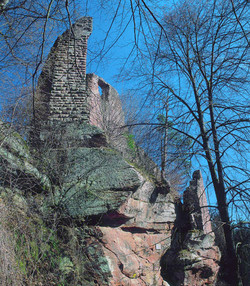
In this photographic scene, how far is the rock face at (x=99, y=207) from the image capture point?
217 inches

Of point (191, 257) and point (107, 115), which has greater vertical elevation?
point (107, 115)

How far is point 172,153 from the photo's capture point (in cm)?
575

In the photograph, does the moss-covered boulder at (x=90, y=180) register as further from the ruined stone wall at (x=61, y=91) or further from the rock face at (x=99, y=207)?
the ruined stone wall at (x=61, y=91)

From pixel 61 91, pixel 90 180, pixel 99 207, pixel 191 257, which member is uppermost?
pixel 61 91

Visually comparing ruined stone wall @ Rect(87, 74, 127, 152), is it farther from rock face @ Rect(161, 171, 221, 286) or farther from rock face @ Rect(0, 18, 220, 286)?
rock face @ Rect(161, 171, 221, 286)

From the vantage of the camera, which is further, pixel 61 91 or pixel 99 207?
pixel 61 91

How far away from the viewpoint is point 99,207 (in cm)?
612

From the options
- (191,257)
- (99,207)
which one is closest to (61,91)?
(99,207)

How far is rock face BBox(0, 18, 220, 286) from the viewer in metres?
5.51

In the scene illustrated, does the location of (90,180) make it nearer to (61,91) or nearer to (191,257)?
(191,257)

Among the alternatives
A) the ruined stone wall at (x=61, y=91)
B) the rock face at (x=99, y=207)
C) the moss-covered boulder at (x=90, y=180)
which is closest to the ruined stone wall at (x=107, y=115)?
the ruined stone wall at (x=61, y=91)

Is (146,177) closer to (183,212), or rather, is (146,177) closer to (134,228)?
(134,228)

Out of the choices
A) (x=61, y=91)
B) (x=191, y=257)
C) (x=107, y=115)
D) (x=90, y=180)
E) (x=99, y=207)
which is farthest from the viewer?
(x=107, y=115)

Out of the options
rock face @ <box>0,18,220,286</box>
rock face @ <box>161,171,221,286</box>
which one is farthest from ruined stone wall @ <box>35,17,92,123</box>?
rock face @ <box>161,171,221,286</box>
